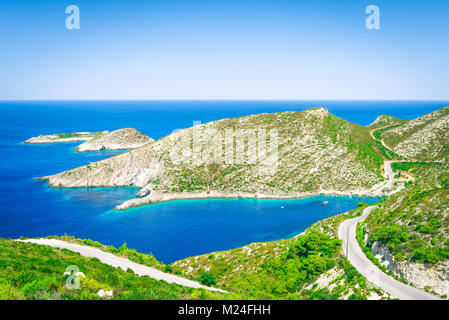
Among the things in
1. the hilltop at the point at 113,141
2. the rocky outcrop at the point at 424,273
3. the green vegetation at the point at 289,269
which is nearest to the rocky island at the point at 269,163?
the green vegetation at the point at 289,269

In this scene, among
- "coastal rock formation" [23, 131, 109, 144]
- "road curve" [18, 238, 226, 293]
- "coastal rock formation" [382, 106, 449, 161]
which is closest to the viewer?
"road curve" [18, 238, 226, 293]

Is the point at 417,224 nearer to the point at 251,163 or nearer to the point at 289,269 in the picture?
the point at 289,269

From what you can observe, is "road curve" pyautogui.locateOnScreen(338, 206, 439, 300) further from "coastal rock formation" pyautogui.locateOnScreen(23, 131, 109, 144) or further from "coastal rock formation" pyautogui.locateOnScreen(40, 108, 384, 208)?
"coastal rock formation" pyautogui.locateOnScreen(23, 131, 109, 144)

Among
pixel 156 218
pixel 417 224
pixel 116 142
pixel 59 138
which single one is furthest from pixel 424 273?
pixel 59 138

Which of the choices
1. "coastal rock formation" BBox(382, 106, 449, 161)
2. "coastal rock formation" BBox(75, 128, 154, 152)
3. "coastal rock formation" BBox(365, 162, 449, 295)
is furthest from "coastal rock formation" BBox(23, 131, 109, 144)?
"coastal rock formation" BBox(365, 162, 449, 295)

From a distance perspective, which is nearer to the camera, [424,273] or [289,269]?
[424,273]

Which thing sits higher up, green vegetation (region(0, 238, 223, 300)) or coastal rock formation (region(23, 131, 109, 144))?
coastal rock formation (region(23, 131, 109, 144))
